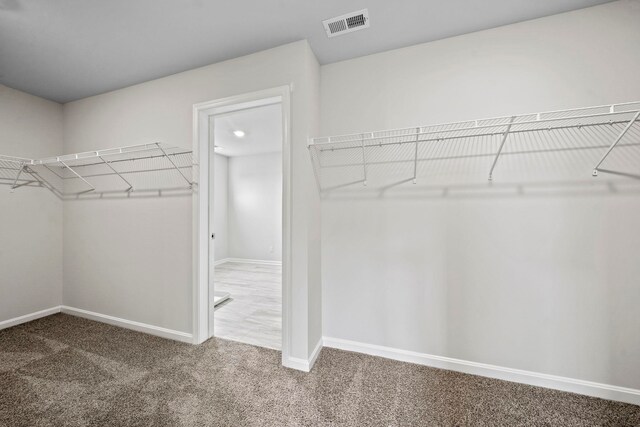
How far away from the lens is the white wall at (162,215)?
197 cm

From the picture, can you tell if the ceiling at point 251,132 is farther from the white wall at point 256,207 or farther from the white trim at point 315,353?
the white trim at point 315,353

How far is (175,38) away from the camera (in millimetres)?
1932

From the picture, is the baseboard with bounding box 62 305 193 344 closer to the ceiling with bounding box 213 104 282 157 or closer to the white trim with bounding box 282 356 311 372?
the white trim with bounding box 282 356 311 372

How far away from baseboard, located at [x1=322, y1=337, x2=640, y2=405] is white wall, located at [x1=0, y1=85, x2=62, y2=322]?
3362mm

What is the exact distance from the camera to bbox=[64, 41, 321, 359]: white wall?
77.4 inches

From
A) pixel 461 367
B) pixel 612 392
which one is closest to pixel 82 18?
pixel 461 367

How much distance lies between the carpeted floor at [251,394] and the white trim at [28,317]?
652mm

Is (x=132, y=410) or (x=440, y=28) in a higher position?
(x=440, y=28)

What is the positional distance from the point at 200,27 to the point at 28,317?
3593mm

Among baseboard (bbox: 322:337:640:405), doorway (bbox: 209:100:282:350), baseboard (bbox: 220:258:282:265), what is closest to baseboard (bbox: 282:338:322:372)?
baseboard (bbox: 322:337:640:405)

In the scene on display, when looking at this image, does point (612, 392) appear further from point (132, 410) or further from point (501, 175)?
point (132, 410)

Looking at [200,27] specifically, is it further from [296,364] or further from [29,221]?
[29,221]

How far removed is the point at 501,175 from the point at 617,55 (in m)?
0.95

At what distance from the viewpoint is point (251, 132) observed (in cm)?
445
